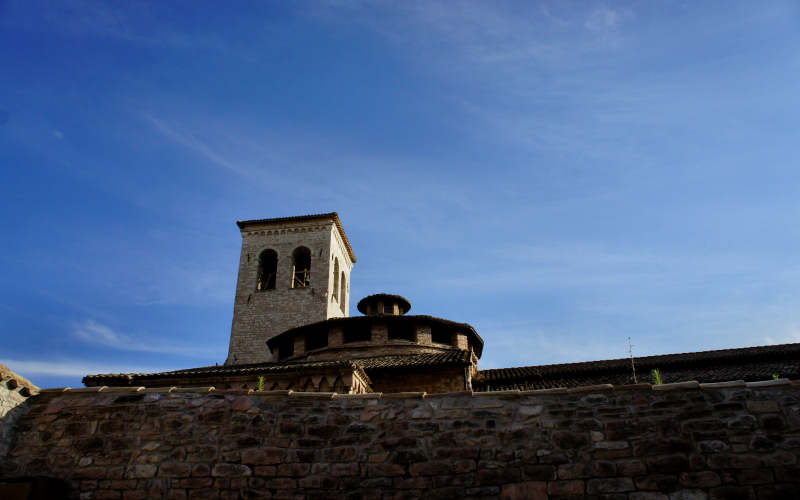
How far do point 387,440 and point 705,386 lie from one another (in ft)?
13.7

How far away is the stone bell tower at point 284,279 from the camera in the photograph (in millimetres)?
32094

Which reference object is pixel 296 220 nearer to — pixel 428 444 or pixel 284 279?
pixel 284 279

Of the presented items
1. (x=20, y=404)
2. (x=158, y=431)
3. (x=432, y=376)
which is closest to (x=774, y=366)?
(x=432, y=376)

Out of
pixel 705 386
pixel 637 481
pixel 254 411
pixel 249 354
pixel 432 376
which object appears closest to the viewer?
pixel 637 481

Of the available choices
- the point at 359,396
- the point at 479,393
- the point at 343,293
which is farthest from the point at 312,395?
the point at 343,293

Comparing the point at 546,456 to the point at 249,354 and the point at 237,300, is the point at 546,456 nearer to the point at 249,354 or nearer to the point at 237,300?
the point at 249,354

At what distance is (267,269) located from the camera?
36.1 meters

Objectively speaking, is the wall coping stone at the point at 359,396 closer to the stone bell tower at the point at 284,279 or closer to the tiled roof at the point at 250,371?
the tiled roof at the point at 250,371

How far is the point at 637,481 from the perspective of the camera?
21.8ft

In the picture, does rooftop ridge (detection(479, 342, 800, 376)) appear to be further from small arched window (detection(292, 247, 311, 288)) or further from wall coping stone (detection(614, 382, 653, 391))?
small arched window (detection(292, 247, 311, 288))

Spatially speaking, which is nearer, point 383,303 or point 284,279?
point 383,303

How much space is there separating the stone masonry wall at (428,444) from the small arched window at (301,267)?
26.4 metres

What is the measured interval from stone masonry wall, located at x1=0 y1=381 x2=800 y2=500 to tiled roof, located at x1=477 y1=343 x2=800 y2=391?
10000 mm

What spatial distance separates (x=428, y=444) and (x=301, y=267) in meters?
29.2
